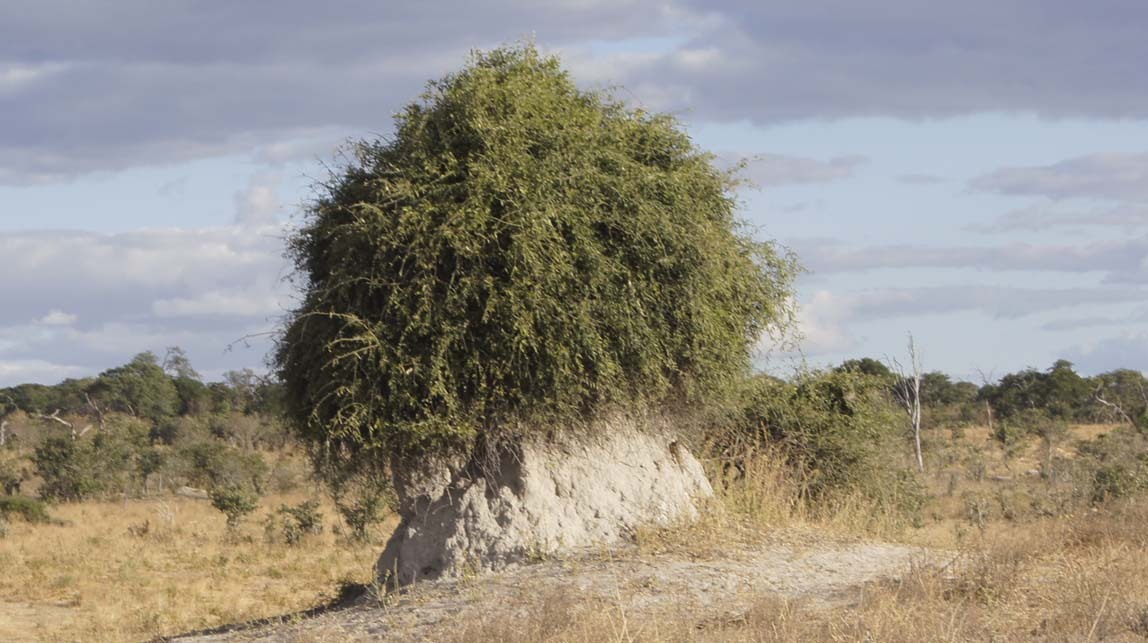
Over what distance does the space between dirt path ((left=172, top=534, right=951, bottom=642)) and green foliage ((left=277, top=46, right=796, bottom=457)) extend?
133 cm

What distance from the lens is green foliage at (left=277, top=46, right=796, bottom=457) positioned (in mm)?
10078

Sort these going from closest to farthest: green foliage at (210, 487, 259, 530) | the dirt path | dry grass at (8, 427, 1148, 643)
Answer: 1. dry grass at (8, 427, 1148, 643)
2. the dirt path
3. green foliage at (210, 487, 259, 530)

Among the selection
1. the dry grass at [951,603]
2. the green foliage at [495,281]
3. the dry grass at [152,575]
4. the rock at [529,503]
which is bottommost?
the dry grass at [152,575]

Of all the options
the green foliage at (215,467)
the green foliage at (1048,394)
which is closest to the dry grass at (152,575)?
the green foliage at (215,467)

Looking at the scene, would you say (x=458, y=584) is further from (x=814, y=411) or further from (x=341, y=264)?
(x=814, y=411)

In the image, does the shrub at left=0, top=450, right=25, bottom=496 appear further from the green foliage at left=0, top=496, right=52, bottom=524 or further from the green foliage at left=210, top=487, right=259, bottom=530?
the green foliage at left=210, top=487, right=259, bottom=530

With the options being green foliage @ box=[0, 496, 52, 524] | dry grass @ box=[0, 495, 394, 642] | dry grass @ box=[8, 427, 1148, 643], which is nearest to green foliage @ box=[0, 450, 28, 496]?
green foliage @ box=[0, 496, 52, 524]

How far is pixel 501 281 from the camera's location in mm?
10164

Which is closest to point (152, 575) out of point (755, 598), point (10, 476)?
point (755, 598)

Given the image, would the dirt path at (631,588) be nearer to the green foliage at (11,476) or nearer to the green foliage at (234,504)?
the green foliage at (234,504)

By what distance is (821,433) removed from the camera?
1536cm

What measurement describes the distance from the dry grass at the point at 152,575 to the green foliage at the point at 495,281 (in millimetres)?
3863

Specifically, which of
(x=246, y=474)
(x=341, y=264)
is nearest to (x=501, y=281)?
(x=341, y=264)

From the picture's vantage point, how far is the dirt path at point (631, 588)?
28.2 feet
